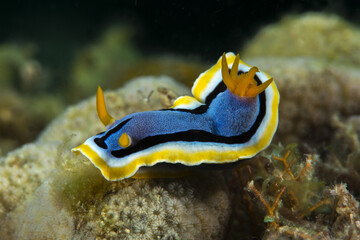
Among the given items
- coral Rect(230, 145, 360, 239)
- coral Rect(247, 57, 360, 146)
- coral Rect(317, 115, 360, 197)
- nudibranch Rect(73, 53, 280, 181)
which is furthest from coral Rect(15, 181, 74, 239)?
coral Rect(247, 57, 360, 146)

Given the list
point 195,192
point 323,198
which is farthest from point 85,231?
point 323,198

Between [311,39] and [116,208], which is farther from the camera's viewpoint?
[311,39]

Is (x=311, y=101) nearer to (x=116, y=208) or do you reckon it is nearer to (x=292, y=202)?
(x=292, y=202)

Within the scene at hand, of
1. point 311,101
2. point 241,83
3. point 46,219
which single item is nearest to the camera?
point 46,219

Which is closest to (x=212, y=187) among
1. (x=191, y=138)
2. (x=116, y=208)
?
(x=191, y=138)

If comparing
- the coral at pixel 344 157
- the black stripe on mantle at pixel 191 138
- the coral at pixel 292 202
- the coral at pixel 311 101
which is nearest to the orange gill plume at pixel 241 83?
the black stripe on mantle at pixel 191 138

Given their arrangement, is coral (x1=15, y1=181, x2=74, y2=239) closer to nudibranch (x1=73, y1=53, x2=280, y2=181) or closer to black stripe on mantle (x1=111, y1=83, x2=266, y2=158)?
nudibranch (x1=73, y1=53, x2=280, y2=181)
